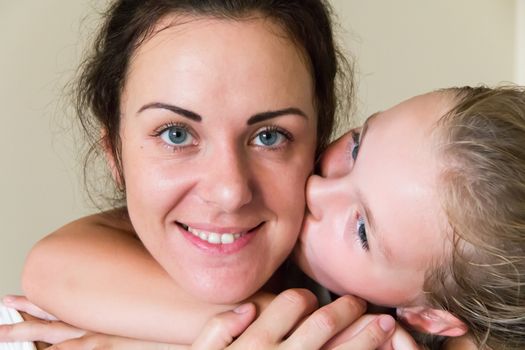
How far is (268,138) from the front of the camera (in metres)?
1.12

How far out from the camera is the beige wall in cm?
183

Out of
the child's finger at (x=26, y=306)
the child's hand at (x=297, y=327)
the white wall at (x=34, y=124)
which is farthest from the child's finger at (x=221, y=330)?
the white wall at (x=34, y=124)

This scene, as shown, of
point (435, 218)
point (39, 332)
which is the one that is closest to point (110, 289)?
point (39, 332)

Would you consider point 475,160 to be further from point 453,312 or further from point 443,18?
point 443,18

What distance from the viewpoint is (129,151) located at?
114 cm

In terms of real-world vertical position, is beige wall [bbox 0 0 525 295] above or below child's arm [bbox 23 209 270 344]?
above

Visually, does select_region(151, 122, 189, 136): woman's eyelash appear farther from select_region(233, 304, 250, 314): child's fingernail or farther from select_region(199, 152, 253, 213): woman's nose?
select_region(233, 304, 250, 314): child's fingernail

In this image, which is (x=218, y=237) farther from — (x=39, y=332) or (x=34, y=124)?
(x=34, y=124)

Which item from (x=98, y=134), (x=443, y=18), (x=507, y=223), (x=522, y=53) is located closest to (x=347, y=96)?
(x=98, y=134)

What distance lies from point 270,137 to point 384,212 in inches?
7.4

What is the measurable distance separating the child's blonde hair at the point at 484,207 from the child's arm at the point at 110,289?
296mm

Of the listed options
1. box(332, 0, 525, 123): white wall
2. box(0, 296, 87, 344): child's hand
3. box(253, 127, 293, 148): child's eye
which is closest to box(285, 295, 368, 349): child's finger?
box(253, 127, 293, 148): child's eye

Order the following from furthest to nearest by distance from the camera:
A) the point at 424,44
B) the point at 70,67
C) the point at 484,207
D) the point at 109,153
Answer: the point at 424,44
the point at 70,67
the point at 109,153
the point at 484,207

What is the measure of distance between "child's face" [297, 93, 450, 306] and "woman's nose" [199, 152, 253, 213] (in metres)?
0.14
